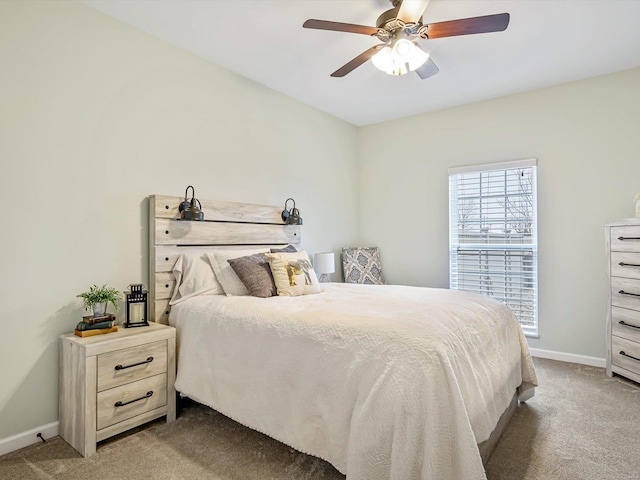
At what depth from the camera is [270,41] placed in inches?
111

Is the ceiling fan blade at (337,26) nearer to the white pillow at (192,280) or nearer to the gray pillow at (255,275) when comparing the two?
the gray pillow at (255,275)

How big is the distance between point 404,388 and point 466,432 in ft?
0.90

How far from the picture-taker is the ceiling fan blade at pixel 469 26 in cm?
198

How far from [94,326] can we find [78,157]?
42.4 inches

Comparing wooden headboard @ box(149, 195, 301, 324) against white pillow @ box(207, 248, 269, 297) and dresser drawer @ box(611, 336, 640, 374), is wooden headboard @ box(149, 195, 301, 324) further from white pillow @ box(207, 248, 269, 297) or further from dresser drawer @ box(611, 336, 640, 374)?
dresser drawer @ box(611, 336, 640, 374)

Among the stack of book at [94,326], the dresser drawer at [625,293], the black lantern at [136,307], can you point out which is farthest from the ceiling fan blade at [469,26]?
the stack of book at [94,326]

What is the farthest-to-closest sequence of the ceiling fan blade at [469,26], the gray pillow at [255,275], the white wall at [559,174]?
the white wall at [559,174] < the gray pillow at [255,275] < the ceiling fan blade at [469,26]

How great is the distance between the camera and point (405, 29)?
7.39 feet

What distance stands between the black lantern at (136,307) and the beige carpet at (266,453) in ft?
2.14

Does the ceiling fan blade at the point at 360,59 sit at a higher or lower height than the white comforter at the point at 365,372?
higher

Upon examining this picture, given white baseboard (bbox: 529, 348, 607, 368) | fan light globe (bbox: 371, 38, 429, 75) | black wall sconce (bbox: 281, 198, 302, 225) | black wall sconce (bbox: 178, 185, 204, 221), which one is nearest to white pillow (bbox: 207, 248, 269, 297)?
Answer: black wall sconce (bbox: 178, 185, 204, 221)

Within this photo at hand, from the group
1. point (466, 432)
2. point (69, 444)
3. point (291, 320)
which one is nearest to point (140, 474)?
point (69, 444)

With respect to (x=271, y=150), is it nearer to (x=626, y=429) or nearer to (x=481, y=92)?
(x=481, y=92)

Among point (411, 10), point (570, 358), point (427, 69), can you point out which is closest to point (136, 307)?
point (411, 10)
